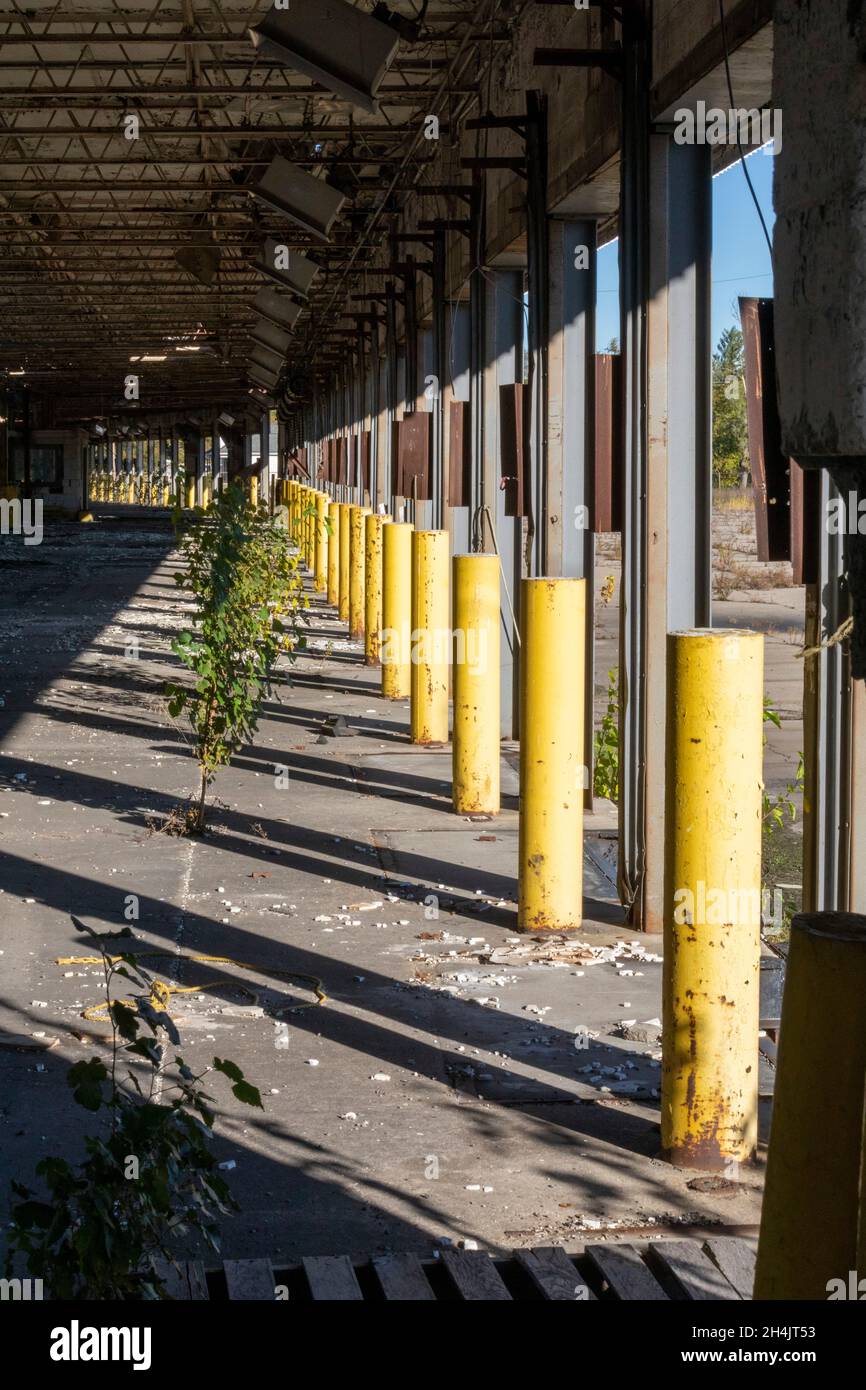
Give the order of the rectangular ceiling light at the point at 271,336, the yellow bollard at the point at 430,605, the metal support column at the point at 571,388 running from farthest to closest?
the rectangular ceiling light at the point at 271,336, the yellow bollard at the point at 430,605, the metal support column at the point at 571,388

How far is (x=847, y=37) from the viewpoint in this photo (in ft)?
8.68

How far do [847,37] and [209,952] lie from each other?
5380 mm

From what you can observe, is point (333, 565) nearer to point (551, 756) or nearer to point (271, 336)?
point (271, 336)

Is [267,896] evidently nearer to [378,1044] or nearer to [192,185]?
[378,1044]

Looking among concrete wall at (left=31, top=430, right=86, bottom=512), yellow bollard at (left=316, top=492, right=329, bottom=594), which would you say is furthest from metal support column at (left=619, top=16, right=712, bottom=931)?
concrete wall at (left=31, top=430, right=86, bottom=512)

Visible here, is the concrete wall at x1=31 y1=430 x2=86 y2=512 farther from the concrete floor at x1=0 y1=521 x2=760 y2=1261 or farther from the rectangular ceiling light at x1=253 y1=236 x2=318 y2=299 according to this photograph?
the concrete floor at x1=0 y1=521 x2=760 y2=1261

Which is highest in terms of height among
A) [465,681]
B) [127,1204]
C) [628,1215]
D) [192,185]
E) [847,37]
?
[192,185]

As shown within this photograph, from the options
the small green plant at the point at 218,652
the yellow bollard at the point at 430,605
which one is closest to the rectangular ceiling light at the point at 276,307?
the yellow bollard at the point at 430,605

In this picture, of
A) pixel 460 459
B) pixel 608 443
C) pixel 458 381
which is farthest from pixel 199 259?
pixel 608 443

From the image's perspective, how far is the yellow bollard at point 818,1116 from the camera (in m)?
3.07

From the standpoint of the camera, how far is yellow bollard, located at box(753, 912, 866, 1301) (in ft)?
10.1

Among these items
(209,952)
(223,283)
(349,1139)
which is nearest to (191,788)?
(209,952)

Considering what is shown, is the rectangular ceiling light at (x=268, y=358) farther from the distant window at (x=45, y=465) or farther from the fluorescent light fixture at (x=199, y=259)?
the distant window at (x=45, y=465)

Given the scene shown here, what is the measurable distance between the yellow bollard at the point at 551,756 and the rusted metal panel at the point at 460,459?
217 inches
